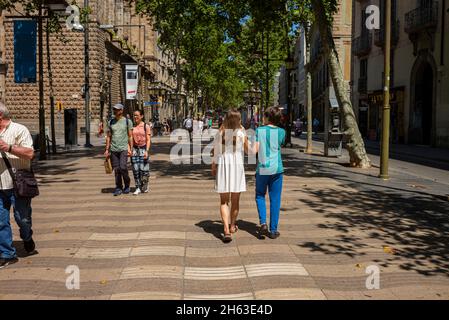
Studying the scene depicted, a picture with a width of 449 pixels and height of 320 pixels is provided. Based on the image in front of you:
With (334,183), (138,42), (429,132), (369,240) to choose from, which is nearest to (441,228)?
(369,240)

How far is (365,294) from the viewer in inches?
191

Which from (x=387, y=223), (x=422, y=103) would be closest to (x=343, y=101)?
(x=387, y=223)

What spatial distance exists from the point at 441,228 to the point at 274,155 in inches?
112

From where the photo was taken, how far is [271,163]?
7008 mm

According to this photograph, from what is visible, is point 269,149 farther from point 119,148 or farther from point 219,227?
point 119,148

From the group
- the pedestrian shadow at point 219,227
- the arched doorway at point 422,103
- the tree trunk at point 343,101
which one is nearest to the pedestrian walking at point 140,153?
the pedestrian shadow at point 219,227

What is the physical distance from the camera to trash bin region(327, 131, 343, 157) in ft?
68.0

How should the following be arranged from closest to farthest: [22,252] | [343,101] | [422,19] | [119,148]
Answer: [22,252] < [119,148] < [343,101] < [422,19]

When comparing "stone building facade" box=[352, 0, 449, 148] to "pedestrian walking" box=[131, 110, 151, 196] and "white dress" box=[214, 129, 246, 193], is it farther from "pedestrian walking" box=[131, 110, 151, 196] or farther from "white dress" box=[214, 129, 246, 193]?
"white dress" box=[214, 129, 246, 193]

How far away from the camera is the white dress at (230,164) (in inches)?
275

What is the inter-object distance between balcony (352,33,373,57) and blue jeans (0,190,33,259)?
34.7m

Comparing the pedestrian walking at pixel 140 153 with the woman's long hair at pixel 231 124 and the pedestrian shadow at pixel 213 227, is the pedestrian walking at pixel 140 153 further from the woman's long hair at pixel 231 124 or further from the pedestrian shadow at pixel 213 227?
the woman's long hair at pixel 231 124

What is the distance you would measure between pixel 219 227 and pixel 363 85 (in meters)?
34.0

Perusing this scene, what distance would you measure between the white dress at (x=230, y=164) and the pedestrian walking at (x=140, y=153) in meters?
4.26
